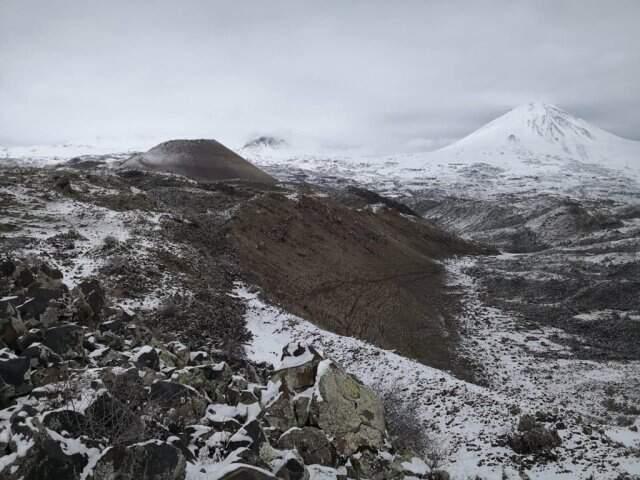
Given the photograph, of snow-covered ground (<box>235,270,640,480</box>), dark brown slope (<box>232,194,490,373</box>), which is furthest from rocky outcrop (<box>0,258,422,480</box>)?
dark brown slope (<box>232,194,490,373</box>)

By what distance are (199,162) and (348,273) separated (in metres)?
33.8

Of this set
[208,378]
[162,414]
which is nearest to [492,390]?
[208,378]

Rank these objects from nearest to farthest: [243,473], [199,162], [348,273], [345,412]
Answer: [243,473] → [345,412] → [348,273] → [199,162]

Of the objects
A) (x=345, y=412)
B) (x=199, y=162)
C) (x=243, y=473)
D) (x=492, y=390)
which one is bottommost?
(x=492, y=390)

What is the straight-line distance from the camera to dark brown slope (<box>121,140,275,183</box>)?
49500 millimetres

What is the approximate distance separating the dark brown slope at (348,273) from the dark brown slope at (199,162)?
21067 millimetres

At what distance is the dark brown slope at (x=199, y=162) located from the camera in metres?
49.5

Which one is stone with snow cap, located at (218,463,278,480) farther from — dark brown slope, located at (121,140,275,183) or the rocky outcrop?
dark brown slope, located at (121,140,275,183)

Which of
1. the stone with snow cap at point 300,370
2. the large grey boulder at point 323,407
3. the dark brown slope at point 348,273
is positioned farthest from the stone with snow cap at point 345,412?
the dark brown slope at point 348,273

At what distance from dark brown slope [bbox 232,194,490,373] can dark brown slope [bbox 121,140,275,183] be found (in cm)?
2107

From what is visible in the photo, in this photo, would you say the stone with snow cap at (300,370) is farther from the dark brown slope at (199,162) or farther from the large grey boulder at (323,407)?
the dark brown slope at (199,162)

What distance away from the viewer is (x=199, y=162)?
5162 cm

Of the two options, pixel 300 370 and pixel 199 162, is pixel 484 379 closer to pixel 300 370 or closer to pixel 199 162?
pixel 300 370

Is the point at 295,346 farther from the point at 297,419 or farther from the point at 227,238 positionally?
the point at 227,238
